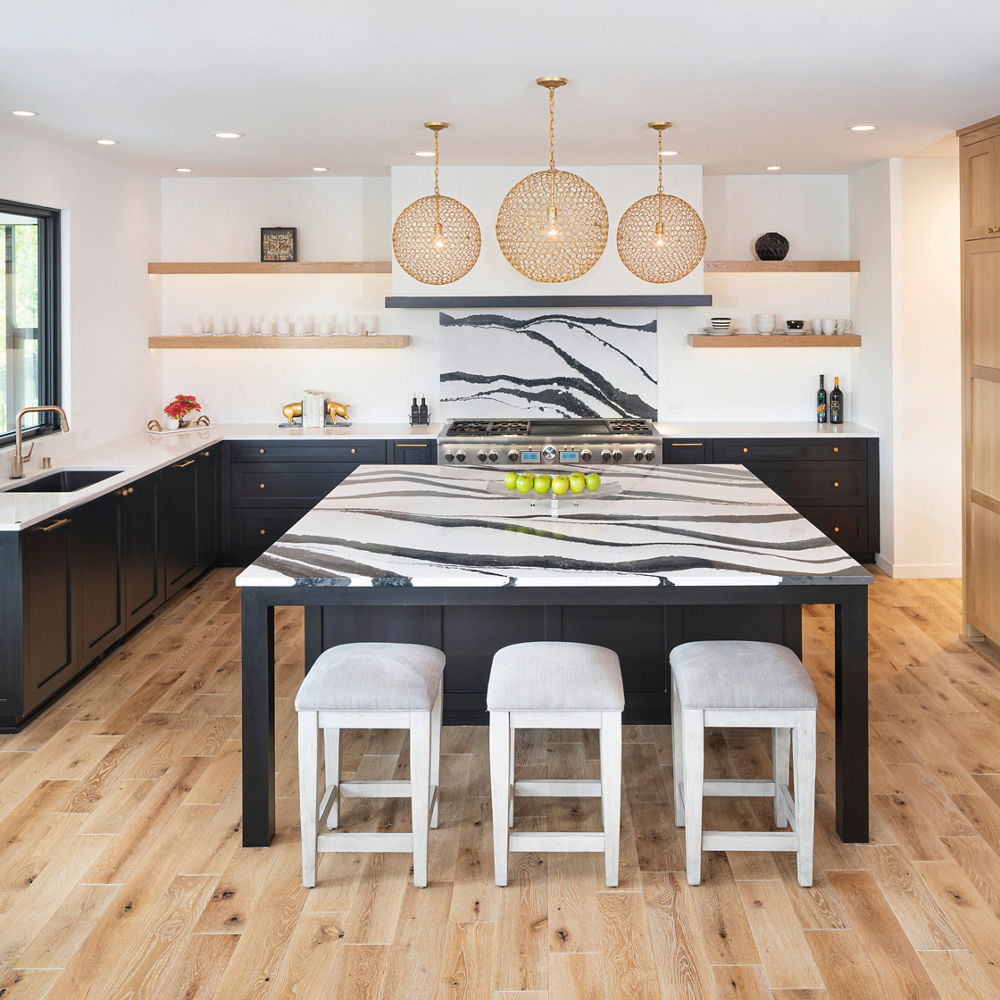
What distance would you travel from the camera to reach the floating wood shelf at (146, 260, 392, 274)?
694 cm

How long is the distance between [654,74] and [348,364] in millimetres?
3619

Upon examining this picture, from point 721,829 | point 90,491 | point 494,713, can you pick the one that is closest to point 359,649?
point 494,713

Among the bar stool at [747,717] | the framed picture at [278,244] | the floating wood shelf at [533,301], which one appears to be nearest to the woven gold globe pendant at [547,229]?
the bar stool at [747,717]

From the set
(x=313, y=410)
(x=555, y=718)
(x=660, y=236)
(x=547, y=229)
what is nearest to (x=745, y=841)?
(x=555, y=718)

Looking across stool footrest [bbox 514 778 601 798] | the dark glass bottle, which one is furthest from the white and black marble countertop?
the dark glass bottle

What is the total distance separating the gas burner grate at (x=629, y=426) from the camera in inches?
267

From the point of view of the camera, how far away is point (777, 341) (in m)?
7.04

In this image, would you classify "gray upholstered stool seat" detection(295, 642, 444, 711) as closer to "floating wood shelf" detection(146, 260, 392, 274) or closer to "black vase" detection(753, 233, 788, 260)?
"floating wood shelf" detection(146, 260, 392, 274)

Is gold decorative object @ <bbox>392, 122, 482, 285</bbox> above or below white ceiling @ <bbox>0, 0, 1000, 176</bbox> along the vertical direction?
below

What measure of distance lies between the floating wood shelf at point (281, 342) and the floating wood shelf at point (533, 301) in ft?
1.42

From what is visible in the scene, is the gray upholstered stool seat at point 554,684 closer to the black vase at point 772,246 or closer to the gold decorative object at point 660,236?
the gold decorative object at point 660,236

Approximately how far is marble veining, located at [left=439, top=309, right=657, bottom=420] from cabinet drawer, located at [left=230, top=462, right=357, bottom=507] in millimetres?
980

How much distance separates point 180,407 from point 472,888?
4.77 m

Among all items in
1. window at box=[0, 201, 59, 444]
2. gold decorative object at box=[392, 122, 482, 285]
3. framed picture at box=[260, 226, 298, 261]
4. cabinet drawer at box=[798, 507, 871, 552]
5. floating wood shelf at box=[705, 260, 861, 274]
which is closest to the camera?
gold decorative object at box=[392, 122, 482, 285]
